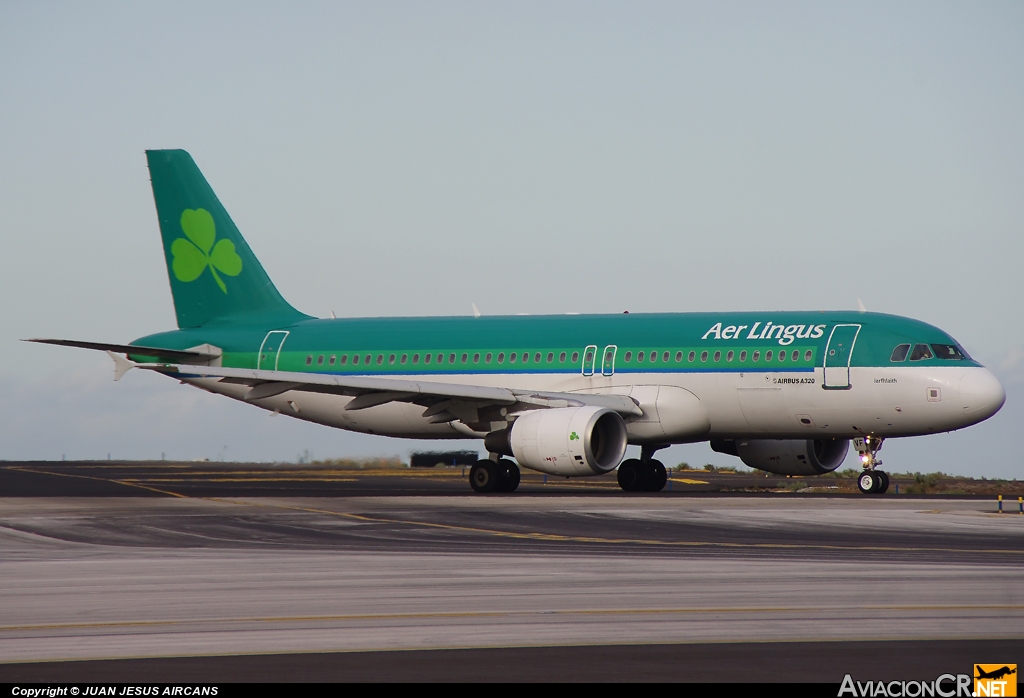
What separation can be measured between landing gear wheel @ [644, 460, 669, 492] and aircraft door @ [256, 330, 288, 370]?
1103 cm

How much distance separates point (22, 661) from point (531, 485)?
103ft

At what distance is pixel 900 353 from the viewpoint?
31.3 meters

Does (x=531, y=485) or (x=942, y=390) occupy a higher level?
(x=942, y=390)

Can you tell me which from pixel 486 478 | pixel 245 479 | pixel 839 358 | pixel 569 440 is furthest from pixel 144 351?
pixel 839 358

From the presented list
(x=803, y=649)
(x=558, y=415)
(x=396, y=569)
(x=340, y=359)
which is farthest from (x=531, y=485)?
(x=803, y=649)

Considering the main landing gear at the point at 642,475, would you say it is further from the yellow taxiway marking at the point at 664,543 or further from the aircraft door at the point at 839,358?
the yellow taxiway marking at the point at 664,543

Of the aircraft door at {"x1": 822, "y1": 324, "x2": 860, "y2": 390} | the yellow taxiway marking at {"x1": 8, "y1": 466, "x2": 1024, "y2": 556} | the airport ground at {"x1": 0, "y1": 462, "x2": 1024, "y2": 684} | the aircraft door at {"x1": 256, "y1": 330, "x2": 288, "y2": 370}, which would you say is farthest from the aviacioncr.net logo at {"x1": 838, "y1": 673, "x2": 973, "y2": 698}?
the aircraft door at {"x1": 256, "y1": 330, "x2": 288, "y2": 370}

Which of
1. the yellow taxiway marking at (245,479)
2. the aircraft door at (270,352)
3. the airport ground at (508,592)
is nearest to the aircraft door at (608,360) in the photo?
the airport ground at (508,592)

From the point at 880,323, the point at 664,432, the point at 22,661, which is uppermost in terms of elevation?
the point at 880,323

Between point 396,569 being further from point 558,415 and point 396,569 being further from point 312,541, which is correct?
point 558,415

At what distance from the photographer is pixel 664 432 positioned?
33250 mm

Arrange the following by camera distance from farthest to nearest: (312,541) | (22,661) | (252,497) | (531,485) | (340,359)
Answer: (531,485), (340,359), (252,497), (312,541), (22,661)

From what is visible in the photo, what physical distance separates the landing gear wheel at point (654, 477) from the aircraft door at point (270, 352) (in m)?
11.0

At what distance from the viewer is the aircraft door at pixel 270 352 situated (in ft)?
127
